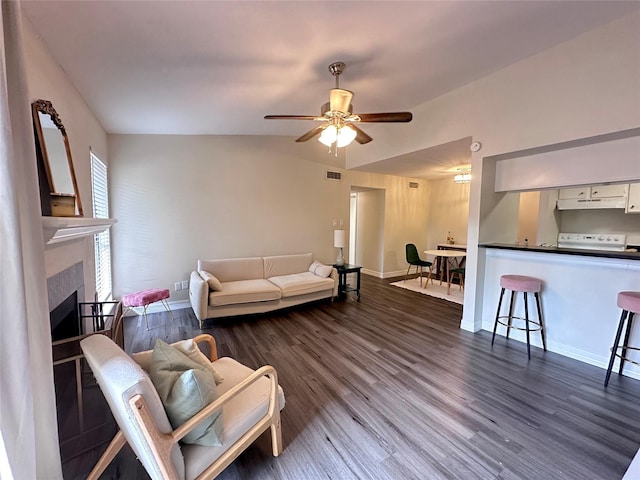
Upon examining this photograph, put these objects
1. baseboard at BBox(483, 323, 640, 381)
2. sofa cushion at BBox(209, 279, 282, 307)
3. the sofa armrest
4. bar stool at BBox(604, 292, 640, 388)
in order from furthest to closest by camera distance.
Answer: sofa cushion at BBox(209, 279, 282, 307), the sofa armrest, baseboard at BBox(483, 323, 640, 381), bar stool at BBox(604, 292, 640, 388)

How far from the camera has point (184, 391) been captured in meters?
1.20

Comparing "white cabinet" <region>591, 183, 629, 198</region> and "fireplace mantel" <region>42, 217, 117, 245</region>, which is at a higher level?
"white cabinet" <region>591, 183, 629, 198</region>

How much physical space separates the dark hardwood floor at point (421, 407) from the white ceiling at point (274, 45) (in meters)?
2.63

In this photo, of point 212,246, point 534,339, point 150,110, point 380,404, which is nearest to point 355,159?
point 212,246

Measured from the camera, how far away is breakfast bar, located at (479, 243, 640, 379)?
258 cm

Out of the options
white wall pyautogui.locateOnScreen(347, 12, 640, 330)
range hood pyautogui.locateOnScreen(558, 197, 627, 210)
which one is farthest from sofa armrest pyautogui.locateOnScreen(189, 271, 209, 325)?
range hood pyautogui.locateOnScreen(558, 197, 627, 210)

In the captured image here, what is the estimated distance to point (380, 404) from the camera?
6.87ft

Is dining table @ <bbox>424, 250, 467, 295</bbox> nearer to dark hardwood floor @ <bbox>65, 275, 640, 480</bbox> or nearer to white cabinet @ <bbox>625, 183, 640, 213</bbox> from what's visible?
dark hardwood floor @ <bbox>65, 275, 640, 480</bbox>

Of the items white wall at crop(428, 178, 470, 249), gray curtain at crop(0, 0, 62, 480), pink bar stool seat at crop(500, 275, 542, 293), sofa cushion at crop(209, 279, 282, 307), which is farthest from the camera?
white wall at crop(428, 178, 470, 249)

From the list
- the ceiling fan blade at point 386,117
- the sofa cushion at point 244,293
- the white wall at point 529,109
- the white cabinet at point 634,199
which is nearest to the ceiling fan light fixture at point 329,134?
the ceiling fan blade at point 386,117

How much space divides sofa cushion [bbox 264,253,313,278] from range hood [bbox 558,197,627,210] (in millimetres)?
4954

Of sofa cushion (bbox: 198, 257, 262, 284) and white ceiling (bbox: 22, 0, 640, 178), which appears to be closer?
white ceiling (bbox: 22, 0, 640, 178)

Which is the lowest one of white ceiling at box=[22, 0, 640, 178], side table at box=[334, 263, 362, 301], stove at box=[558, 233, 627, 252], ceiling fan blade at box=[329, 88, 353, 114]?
side table at box=[334, 263, 362, 301]

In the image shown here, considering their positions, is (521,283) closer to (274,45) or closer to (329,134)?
(329,134)
